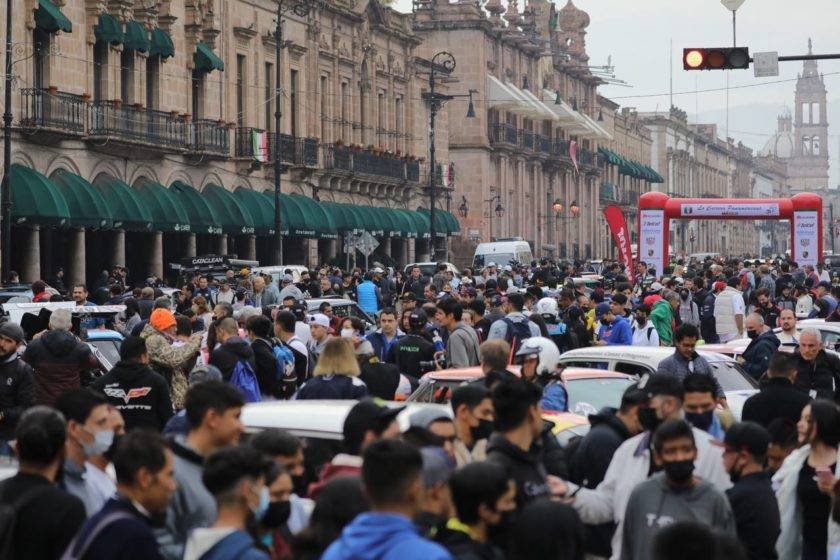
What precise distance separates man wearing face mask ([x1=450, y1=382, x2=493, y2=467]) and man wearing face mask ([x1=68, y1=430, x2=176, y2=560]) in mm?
1941

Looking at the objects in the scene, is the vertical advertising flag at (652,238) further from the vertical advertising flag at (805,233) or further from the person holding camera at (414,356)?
the person holding camera at (414,356)

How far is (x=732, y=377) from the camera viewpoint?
1512 centimetres

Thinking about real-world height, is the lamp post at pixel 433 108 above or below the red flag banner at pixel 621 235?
above

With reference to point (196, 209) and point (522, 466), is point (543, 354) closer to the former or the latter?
point (522, 466)

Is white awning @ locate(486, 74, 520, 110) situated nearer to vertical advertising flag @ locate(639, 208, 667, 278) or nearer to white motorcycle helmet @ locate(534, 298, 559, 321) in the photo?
vertical advertising flag @ locate(639, 208, 667, 278)

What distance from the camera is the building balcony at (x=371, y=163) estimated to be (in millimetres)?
58181

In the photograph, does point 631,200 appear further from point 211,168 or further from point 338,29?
point 211,168

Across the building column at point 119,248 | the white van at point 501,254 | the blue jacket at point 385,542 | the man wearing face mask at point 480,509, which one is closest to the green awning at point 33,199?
the building column at point 119,248

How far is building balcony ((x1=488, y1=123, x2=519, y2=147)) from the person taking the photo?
83.6 meters

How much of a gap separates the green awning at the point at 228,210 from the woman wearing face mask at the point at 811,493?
38539 millimetres

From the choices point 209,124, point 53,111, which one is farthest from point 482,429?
point 209,124

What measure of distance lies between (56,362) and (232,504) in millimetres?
7834

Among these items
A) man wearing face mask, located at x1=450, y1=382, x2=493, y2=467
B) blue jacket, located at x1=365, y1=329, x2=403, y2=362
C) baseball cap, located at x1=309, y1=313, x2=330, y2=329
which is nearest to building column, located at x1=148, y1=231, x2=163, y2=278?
baseball cap, located at x1=309, y1=313, x2=330, y2=329

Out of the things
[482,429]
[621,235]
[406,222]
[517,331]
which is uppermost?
[406,222]
